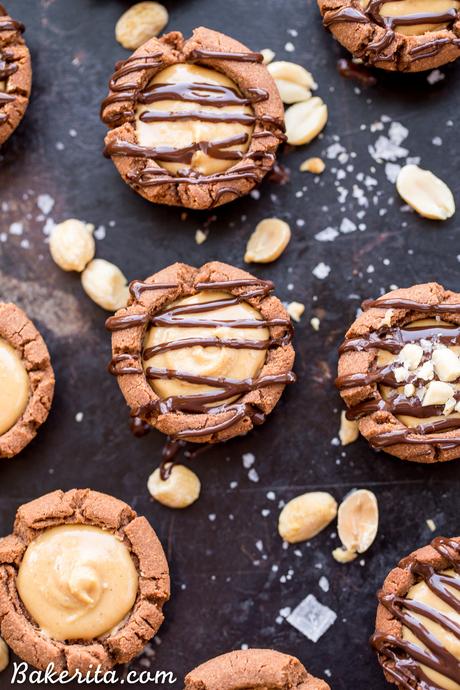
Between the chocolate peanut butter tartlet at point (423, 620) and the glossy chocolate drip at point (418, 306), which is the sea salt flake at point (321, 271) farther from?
the chocolate peanut butter tartlet at point (423, 620)

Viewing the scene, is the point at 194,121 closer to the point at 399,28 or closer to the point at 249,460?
the point at 399,28

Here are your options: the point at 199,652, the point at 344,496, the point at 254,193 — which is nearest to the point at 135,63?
the point at 254,193

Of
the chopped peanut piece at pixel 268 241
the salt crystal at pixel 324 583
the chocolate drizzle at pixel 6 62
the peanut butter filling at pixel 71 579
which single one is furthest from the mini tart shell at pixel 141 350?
the chocolate drizzle at pixel 6 62

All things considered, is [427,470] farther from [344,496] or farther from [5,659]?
[5,659]

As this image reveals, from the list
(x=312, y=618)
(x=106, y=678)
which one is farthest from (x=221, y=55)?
(x=106, y=678)

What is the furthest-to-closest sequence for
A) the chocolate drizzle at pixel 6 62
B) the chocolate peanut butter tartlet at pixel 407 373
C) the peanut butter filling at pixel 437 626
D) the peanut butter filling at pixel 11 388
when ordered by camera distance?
the chocolate drizzle at pixel 6 62 → the peanut butter filling at pixel 11 388 → the chocolate peanut butter tartlet at pixel 407 373 → the peanut butter filling at pixel 437 626
